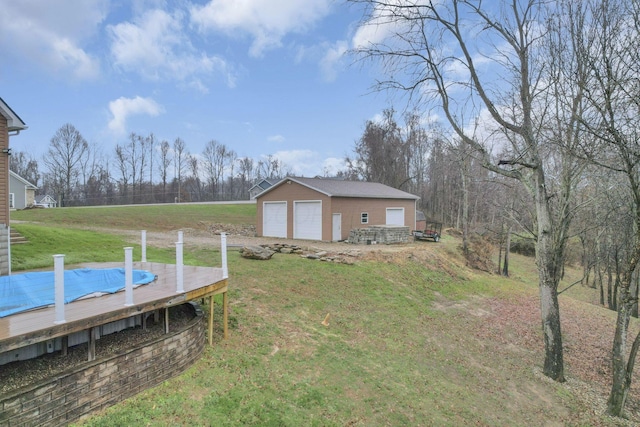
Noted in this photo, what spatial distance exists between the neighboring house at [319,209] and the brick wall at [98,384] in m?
13.8

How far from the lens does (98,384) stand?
12.1 ft

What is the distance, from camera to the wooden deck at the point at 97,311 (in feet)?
10.6

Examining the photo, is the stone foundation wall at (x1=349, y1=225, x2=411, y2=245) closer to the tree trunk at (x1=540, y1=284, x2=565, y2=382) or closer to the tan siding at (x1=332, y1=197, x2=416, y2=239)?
the tan siding at (x1=332, y1=197, x2=416, y2=239)

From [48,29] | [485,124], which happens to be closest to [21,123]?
[48,29]

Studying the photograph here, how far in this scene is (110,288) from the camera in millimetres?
4938

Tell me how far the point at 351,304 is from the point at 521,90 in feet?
21.1

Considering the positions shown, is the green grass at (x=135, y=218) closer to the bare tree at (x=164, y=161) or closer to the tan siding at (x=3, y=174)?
the tan siding at (x=3, y=174)

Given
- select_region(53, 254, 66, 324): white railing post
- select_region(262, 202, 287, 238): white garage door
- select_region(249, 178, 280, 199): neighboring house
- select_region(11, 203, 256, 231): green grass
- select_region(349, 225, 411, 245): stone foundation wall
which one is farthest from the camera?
select_region(249, 178, 280, 199): neighboring house

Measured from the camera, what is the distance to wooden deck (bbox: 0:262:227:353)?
3227 mm

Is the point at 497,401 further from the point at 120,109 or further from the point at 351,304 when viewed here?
the point at 120,109

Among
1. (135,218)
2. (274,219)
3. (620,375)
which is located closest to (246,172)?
(135,218)

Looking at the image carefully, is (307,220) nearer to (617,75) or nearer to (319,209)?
(319,209)

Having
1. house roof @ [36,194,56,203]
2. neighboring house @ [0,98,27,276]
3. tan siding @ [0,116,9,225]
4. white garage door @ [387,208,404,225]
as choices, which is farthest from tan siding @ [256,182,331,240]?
house roof @ [36,194,56,203]

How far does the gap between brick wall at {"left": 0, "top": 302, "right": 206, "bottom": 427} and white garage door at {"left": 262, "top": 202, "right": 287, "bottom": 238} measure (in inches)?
595
